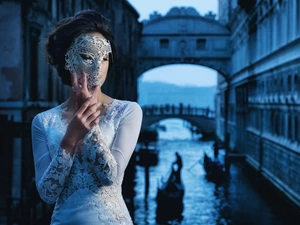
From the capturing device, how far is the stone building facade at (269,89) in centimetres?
1500

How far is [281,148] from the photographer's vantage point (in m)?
16.8

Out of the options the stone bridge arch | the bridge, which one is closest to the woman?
the stone bridge arch

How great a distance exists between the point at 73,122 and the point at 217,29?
31985mm

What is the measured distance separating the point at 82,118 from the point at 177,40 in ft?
102

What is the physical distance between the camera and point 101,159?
76.2 inches

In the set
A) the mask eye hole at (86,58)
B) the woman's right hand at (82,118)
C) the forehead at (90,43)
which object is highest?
the forehead at (90,43)

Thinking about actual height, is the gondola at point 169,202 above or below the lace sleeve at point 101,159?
below

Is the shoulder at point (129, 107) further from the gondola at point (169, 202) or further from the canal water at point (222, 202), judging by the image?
the gondola at point (169, 202)

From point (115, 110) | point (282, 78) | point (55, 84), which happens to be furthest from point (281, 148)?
point (115, 110)

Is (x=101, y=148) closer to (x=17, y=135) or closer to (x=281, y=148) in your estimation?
(x=17, y=135)

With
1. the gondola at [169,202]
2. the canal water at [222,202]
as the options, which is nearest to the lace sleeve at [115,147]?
the canal water at [222,202]

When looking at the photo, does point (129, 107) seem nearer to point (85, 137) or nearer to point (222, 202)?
point (85, 137)

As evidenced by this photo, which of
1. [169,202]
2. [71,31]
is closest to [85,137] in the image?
[71,31]

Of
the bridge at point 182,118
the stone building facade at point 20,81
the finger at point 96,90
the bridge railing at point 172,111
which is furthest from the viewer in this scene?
Result: the bridge railing at point 172,111
